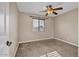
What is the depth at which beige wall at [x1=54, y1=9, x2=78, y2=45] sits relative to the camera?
3688 mm

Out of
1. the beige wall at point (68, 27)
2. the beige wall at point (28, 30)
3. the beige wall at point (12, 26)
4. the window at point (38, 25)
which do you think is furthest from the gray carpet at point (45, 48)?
Result: the beige wall at point (12, 26)

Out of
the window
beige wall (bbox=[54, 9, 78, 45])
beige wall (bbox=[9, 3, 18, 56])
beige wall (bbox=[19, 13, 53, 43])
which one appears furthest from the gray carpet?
beige wall (bbox=[9, 3, 18, 56])

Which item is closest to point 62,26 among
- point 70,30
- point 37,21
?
point 70,30

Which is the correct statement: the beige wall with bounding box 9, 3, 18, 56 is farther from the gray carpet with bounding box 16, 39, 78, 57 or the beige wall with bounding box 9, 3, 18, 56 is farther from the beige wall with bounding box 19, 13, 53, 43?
the gray carpet with bounding box 16, 39, 78, 57

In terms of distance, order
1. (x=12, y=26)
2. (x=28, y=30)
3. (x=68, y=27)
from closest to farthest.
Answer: (x=12, y=26)
(x=28, y=30)
(x=68, y=27)

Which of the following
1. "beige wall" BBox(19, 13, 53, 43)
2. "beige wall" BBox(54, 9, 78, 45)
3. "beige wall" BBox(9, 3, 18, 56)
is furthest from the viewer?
"beige wall" BBox(54, 9, 78, 45)

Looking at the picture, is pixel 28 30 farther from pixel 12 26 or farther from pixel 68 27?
pixel 68 27

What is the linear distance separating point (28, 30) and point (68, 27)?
2.14 metres

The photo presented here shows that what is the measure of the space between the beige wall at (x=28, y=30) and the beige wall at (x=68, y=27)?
0.66m

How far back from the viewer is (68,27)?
3947 mm

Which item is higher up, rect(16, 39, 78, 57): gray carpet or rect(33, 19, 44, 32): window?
rect(33, 19, 44, 32): window

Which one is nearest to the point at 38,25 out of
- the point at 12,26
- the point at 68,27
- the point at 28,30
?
the point at 28,30

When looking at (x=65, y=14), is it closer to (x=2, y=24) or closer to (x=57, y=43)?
(x=57, y=43)

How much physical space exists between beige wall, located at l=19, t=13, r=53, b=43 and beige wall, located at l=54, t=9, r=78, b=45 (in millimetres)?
655
